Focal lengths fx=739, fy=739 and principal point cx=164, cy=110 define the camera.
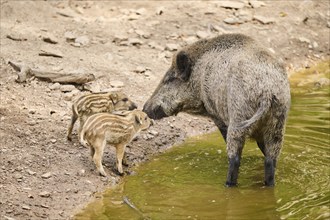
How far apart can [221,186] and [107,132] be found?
1.42m

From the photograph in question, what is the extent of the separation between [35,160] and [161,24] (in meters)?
5.76

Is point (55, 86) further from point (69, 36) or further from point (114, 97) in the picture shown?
point (69, 36)

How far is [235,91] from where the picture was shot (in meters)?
7.91

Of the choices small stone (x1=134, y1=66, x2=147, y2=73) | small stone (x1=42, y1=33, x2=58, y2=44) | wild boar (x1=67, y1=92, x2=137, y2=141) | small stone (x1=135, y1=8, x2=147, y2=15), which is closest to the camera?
wild boar (x1=67, y1=92, x2=137, y2=141)

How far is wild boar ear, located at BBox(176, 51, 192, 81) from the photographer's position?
29.7ft

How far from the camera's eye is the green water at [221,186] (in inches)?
296

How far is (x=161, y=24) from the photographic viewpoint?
13609mm

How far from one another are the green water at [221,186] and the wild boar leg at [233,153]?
13 cm

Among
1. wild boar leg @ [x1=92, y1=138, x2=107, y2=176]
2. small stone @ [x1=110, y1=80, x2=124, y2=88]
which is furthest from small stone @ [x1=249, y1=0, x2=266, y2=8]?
wild boar leg @ [x1=92, y1=138, x2=107, y2=176]

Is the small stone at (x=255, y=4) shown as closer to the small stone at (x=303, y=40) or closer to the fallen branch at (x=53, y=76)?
the small stone at (x=303, y=40)

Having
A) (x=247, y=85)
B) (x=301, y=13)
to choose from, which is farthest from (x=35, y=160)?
(x=301, y=13)

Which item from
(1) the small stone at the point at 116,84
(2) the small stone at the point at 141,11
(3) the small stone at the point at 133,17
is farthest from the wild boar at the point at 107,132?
(2) the small stone at the point at 141,11

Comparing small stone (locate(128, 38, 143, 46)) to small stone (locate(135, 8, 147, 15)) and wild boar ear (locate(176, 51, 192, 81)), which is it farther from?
wild boar ear (locate(176, 51, 192, 81))

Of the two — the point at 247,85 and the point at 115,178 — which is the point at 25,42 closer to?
the point at 115,178
